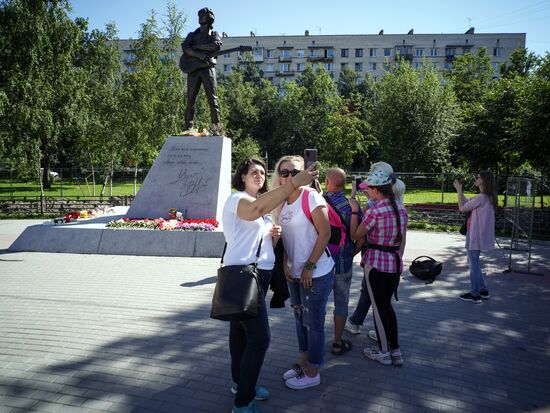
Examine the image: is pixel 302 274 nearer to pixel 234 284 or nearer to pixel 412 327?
pixel 234 284

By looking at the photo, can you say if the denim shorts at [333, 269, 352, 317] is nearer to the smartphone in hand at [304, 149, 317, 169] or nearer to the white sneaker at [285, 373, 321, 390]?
the white sneaker at [285, 373, 321, 390]

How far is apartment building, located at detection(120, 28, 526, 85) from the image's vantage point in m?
55.3

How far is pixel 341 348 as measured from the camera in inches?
156

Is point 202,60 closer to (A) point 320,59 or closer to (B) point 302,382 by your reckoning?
(B) point 302,382

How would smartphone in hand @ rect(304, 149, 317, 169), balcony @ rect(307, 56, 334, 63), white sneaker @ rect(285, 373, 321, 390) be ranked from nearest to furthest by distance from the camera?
smartphone in hand @ rect(304, 149, 317, 169), white sneaker @ rect(285, 373, 321, 390), balcony @ rect(307, 56, 334, 63)

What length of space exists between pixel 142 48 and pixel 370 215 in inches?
841

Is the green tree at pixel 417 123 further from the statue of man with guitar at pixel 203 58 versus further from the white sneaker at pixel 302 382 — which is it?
the white sneaker at pixel 302 382

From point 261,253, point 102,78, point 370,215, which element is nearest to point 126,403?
point 261,253

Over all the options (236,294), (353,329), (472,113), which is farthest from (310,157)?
(472,113)

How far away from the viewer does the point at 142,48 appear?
2125 centimetres

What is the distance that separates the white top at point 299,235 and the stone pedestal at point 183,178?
6.65 m

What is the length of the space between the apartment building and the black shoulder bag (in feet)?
182

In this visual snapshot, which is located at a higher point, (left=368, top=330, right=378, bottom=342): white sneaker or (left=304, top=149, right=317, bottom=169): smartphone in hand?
(left=304, top=149, right=317, bottom=169): smartphone in hand
